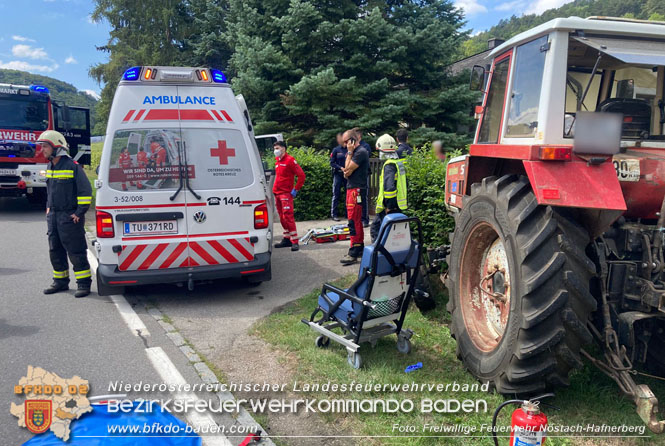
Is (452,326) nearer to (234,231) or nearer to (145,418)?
(145,418)

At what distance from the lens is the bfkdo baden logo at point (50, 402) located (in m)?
2.96

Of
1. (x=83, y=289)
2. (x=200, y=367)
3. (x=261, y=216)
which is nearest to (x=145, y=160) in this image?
(x=261, y=216)

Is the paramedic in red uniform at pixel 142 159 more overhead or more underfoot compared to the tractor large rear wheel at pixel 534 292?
more overhead

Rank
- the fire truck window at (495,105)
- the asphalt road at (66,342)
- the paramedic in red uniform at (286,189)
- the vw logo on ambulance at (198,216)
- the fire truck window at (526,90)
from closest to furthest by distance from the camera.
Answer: the fire truck window at (526,90), the asphalt road at (66,342), the fire truck window at (495,105), the vw logo on ambulance at (198,216), the paramedic in red uniform at (286,189)

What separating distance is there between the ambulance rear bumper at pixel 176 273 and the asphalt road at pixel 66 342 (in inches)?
15.6

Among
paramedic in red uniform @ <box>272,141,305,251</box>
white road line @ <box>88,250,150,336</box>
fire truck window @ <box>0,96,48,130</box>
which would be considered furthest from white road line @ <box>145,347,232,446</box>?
fire truck window @ <box>0,96,48,130</box>

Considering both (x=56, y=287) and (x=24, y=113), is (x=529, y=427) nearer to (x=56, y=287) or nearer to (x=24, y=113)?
(x=56, y=287)

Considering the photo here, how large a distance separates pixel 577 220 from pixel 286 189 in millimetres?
6342

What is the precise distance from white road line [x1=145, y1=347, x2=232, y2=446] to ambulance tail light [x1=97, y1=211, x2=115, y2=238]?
1.70 meters

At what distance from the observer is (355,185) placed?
25.1ft

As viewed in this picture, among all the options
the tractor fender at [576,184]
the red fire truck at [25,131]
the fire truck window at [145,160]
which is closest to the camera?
the tractor fender at [576,184]

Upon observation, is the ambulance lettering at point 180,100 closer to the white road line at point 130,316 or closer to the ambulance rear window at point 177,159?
the ambulance rear window at point 177,159

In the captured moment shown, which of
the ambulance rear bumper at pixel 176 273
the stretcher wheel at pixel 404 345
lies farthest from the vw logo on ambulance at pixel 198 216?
the stretcher wheel at pixel 404 345

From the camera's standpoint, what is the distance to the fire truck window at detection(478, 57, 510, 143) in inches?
171
